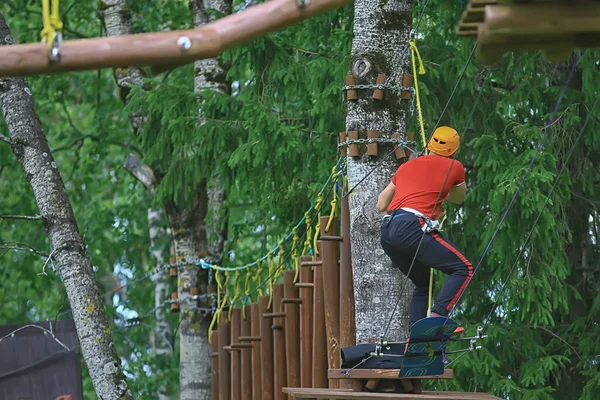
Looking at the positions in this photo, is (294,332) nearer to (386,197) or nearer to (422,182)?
(386,197)

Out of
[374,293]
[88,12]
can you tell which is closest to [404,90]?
[374,293]

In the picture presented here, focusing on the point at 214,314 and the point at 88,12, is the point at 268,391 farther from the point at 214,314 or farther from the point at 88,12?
the point at 88,12

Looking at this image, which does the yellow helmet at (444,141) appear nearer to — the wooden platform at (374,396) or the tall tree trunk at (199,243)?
the wooden platform at (374,396)

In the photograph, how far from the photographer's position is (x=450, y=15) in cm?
1109

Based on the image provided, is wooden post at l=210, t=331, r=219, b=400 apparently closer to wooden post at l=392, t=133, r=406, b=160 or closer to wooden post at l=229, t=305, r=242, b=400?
wooden post at l=229, t=305, r=242, b=400

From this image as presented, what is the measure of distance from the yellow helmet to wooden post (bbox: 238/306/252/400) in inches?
141

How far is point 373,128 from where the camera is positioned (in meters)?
7.30

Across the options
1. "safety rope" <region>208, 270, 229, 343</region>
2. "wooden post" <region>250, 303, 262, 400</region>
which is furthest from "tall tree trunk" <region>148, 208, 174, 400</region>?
"wooden post" <region>250, 303, 262, 400</region>

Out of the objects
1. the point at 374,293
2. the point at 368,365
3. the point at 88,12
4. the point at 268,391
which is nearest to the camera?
the point at 368,365

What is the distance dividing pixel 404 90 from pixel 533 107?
3.97 m

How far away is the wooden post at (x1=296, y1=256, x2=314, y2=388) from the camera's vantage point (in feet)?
28.0

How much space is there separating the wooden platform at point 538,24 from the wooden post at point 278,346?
525 centimetres

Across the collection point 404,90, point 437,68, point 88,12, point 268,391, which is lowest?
point 268,391

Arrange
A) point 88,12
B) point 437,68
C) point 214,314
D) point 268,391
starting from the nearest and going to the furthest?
point 268,391
point 437,68
point 214,314
point 88,12
